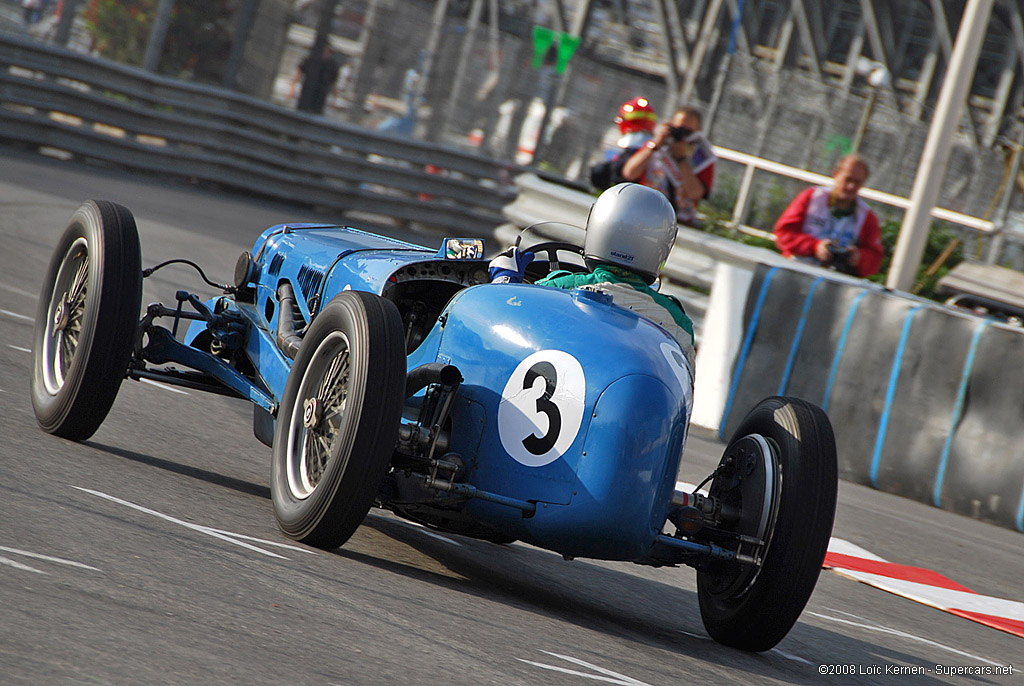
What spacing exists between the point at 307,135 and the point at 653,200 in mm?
14641

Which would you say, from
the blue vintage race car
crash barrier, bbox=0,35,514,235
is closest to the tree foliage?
crash barrier, bbox=0,35,514,235

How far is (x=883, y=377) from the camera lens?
31.6ft

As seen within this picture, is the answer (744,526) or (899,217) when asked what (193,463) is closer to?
(744,526)

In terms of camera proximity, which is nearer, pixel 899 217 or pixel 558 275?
pixel 558 275

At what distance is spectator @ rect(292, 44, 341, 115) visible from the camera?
19.5m

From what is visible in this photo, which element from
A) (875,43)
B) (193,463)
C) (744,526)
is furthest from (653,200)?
(875,43)

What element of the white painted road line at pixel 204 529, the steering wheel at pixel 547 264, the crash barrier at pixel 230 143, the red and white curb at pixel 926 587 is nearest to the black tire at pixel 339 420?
the white painted road line at pixel 204 529

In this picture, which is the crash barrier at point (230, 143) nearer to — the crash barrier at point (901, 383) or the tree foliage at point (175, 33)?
the tree foliage at point (175, 33)

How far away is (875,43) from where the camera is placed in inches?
1259

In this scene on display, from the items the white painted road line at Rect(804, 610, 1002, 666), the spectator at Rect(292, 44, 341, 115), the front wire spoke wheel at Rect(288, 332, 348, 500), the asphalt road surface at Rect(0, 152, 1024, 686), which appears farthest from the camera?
the spectator at Rect(292, 44, 341, 115)

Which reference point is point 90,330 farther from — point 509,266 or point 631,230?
point 631,230

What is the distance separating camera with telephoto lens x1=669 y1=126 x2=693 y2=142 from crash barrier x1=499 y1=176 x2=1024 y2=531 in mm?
1410

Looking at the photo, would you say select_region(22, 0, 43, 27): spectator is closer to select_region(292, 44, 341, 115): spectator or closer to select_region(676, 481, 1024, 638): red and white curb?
select_region(292, 44, 341, 115): spectator

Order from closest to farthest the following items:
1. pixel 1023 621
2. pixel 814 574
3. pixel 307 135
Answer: pixel 814 574, pixel 1023 621, pixel 307 135
